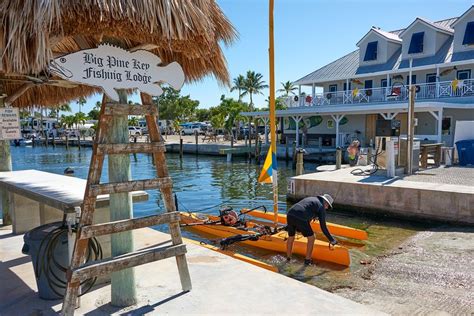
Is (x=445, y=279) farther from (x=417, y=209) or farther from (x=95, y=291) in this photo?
(x=95, y=291)

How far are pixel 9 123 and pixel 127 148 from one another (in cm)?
425

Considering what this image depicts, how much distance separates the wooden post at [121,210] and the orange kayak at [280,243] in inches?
201

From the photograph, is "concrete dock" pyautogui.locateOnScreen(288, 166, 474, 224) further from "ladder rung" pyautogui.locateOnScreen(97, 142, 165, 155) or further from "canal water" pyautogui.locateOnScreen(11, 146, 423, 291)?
"ladder rung" pyautogui.locateOnScreen(97, 142, 165, 155)

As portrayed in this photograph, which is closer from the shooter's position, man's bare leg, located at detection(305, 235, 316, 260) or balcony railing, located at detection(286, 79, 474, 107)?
man's bare leg, located at detection(305, 235, 316, 260)

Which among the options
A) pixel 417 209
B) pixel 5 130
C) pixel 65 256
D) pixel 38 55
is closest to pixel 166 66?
pixel 38 55

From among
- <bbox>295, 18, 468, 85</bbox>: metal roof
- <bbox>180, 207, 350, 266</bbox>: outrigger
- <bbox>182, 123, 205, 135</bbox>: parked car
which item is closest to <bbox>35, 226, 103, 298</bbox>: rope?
<bbox>180, 207, 350, 266</bbox>: outrigger

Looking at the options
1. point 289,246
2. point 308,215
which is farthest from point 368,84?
point 308,215

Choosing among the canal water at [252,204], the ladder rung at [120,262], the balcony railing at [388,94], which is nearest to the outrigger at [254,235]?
the canal water at [252,204]

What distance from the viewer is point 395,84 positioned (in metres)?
29.5

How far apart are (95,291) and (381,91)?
28282 mm

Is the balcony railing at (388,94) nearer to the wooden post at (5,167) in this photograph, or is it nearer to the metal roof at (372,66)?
the metal roof at (372,66)

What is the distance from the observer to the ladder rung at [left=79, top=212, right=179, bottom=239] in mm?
3461

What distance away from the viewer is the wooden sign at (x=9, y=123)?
22.1ft

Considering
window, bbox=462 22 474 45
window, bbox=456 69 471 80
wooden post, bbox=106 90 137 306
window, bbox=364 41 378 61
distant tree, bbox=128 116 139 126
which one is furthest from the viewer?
distant tree, bbox=128 116 139 126
